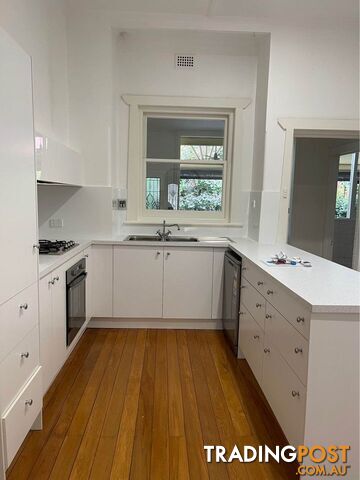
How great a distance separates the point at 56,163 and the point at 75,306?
1.15 metres

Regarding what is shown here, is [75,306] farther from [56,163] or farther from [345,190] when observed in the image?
[345,190]

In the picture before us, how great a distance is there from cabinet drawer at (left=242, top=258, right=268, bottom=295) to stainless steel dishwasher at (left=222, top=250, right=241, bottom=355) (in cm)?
11

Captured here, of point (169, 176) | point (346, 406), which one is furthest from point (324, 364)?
point (169, 176)

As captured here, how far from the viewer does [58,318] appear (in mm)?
2318

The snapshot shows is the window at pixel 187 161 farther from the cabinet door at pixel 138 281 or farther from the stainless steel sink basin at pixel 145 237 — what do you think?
the cabinet door at pixel 138 281

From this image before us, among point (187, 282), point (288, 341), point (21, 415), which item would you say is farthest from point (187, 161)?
point (21, 415)

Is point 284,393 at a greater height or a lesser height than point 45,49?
lesser

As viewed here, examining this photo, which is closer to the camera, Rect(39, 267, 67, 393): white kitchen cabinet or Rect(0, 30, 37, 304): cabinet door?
Rect(0, 30, 37, 304): cabinet door

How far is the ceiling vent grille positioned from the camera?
3.57m

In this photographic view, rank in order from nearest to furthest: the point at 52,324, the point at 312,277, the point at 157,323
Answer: the point at 312,277 → the point at 52,324 → the point at 157,323

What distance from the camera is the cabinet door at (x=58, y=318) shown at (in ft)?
7.27

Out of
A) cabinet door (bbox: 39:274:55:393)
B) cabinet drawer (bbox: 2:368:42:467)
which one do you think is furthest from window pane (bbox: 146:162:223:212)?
cabinet drawer (bbox: 2:368:42:467)

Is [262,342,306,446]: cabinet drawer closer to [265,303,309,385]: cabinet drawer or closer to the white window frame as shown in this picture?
[265,303,309,385]: cabinet drawer

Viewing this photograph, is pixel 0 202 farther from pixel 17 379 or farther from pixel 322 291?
pixel 322 291
